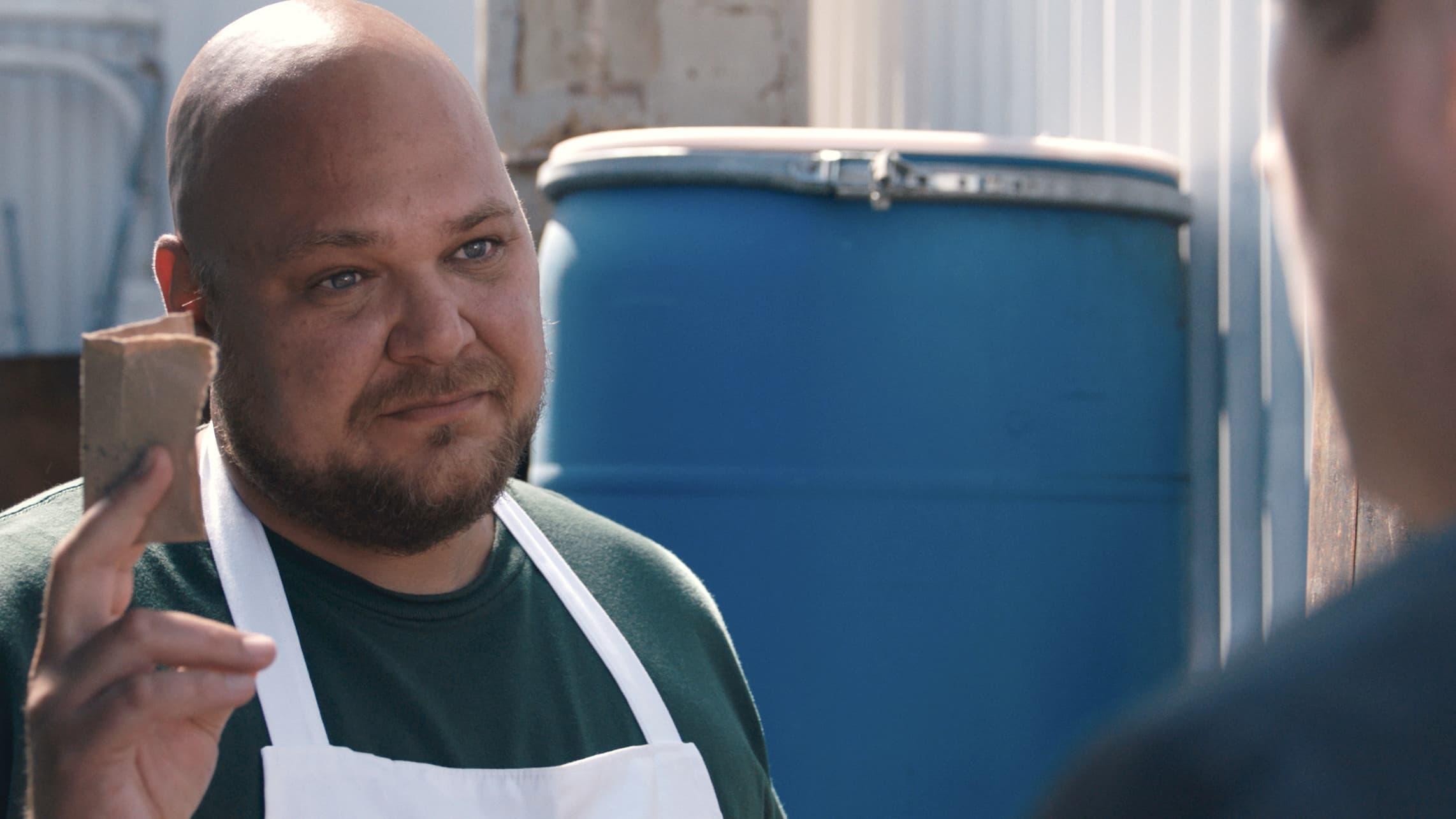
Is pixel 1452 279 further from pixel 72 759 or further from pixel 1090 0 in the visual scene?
pixel 1090 0

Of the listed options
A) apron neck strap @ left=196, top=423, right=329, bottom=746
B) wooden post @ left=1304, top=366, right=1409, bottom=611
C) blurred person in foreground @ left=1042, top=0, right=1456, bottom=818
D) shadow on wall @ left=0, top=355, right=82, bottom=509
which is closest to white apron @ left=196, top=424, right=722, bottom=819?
apron neck strap @ left=196, top=423, right=329, bottom=746

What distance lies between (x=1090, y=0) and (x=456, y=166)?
5.91 ft

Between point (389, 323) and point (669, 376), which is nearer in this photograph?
point (389, 323)

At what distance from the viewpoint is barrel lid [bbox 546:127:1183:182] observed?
2395mm

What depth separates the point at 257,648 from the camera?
0.95m

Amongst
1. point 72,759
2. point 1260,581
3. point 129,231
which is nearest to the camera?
point 72,759

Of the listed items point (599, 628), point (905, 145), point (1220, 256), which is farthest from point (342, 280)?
point (1220, 256)

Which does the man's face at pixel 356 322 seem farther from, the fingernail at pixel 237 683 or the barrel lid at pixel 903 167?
the barrel lid at pixel 903 167

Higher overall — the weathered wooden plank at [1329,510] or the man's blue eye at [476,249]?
the man's blue eye at [476,249]

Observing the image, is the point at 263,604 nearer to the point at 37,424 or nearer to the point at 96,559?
the point at 96,559

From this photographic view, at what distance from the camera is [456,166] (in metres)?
1.47

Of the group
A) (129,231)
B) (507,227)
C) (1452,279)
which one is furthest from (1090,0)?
(129,231)

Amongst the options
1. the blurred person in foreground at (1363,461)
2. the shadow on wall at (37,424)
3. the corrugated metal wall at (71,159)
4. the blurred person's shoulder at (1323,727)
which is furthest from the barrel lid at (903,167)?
the corrugated metal wall at (71,159)

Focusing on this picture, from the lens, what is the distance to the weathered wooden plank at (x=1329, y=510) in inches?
60.6
